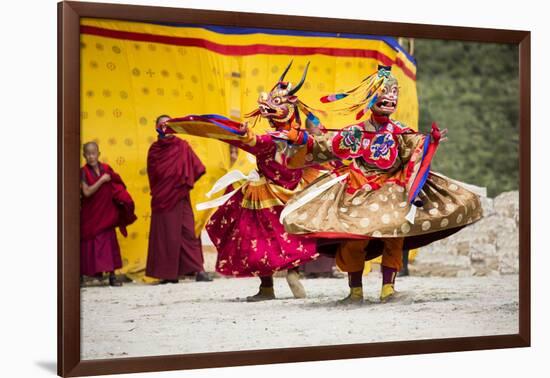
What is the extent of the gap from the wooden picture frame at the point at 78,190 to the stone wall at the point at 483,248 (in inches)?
14.4

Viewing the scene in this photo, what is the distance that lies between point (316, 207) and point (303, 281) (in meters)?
0.38

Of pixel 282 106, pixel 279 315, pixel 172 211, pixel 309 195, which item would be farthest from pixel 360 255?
pixel 172 211

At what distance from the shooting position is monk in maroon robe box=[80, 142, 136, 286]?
505 cm

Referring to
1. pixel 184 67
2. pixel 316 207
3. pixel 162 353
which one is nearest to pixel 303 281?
pixel 316 207

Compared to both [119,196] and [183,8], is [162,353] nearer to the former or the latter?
[119,196]

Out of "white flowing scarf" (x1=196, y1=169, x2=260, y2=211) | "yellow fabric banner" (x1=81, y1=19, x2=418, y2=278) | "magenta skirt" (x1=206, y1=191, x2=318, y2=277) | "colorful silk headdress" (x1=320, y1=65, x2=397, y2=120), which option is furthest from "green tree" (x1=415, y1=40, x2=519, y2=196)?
"white flowing scarf" (x1=196, y1=169, x2=260, y2=211)

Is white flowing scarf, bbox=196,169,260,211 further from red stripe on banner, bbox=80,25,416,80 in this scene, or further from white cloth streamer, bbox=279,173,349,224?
red stripe on banner, bbox=80,25,416,80

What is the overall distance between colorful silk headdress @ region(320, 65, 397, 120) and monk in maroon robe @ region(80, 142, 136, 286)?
1.20m

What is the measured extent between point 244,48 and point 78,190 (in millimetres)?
1069

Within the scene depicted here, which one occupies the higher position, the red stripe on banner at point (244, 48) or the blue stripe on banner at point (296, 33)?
the blue stripe on banner at point (296, 33)

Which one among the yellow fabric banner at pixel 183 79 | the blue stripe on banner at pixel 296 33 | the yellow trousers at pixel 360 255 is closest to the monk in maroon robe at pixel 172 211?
the yellow fabric banner at pixel 183 79

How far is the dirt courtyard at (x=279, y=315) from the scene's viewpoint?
5102 millimetres

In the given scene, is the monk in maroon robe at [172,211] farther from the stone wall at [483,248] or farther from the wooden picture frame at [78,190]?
the stone wall at [483,248]

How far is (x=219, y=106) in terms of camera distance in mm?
5289
